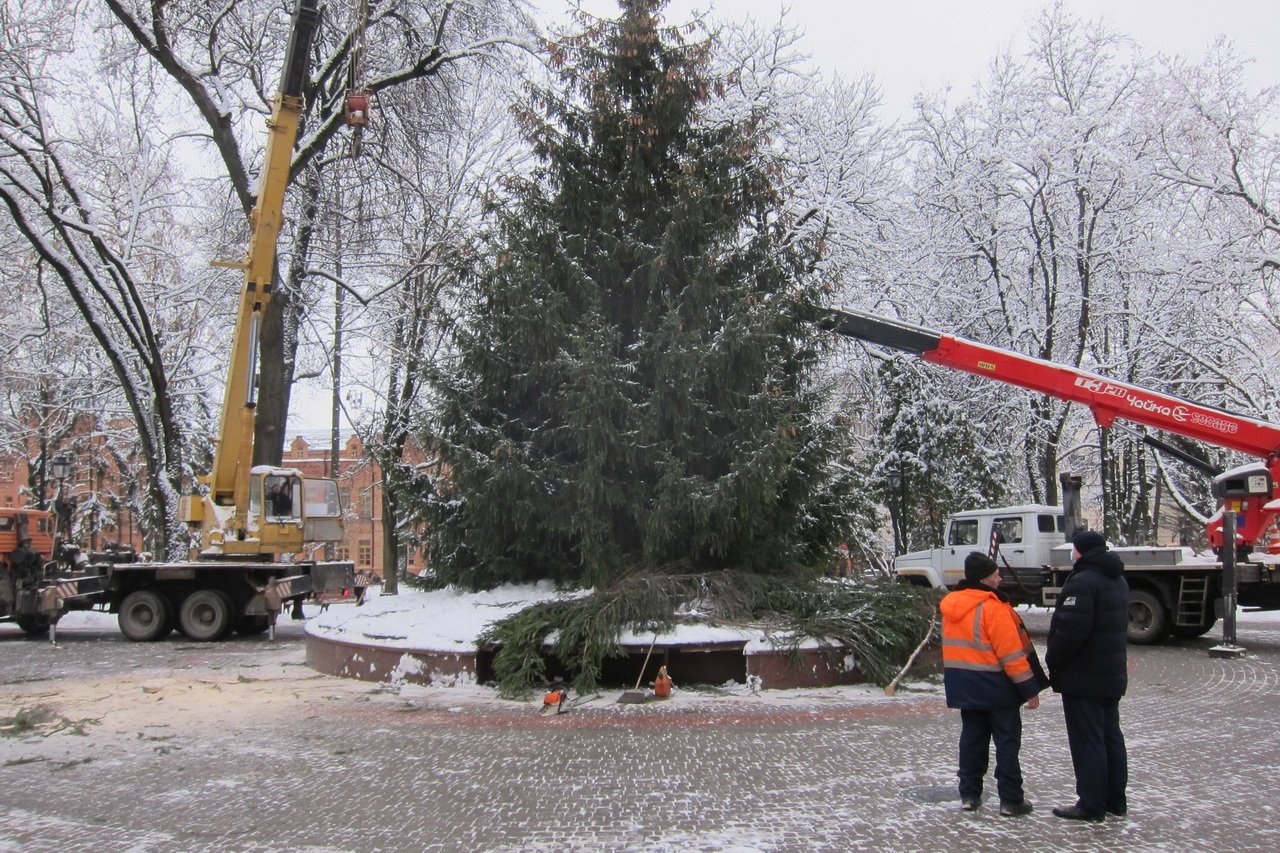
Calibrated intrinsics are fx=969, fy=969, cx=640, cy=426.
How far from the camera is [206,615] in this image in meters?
16.5

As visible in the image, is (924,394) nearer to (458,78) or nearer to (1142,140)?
(1142,140)

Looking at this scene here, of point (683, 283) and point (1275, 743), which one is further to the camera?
point (683, 283)

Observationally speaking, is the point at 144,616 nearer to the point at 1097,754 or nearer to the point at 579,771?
the point at 579,771

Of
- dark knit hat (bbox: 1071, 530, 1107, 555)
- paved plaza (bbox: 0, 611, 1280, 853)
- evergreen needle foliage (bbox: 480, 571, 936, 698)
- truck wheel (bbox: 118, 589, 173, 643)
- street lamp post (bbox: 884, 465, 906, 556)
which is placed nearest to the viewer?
paved plaza (bbox: 0, 611, 1280, 853)

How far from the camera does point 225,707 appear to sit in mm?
9477

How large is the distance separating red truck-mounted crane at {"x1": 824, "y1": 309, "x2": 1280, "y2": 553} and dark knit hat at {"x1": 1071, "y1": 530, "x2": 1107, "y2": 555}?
8.26m

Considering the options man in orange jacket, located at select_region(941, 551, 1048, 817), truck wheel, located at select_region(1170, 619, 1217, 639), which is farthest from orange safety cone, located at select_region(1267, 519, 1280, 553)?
man in orange jacket, located at select_region(941, 551, 1048, 817)

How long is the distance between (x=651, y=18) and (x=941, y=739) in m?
9.18

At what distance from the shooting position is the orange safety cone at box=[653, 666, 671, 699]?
9.34m

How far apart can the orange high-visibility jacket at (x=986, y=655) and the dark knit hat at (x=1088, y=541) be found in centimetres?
58

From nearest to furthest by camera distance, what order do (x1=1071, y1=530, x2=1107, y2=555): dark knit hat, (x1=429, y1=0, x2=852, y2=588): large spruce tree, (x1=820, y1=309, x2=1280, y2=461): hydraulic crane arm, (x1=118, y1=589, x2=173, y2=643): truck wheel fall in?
1. (x1=1071, y1=530, x2=1107, y2=555): dark knit hat
2. (x1=429, y1=0, x2=852, y2=588): large spruce tree
3. (x1=820, y1=309, x2=1280, y2=461): hydraulic crane arm
4. (x1=118, y1=589, x2=173, y2=643): truck wheel

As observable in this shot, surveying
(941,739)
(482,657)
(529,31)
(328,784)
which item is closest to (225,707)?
(482,657)

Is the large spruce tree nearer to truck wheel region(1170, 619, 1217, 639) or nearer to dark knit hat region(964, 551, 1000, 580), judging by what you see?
dark knit hat region(964, 551, 1000, 580)

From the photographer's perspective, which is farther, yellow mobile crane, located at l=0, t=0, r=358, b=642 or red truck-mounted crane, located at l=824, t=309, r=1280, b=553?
yellow mobile crane, located at l=0, t=0, r=358, b=642
